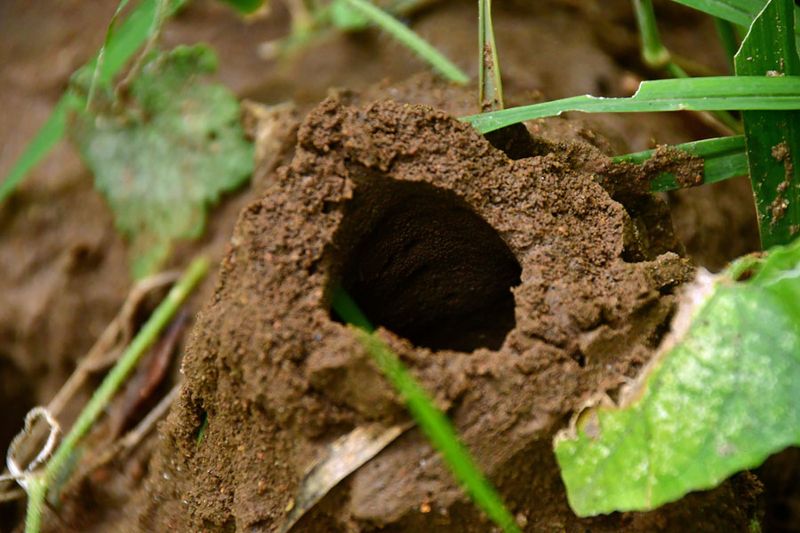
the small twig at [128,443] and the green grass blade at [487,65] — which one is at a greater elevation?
the green grass blade at [487,65]

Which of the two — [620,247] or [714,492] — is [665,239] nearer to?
[620,247]

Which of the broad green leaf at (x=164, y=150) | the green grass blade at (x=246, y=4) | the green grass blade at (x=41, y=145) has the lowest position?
the broad green leaf at (x=164, y=150)

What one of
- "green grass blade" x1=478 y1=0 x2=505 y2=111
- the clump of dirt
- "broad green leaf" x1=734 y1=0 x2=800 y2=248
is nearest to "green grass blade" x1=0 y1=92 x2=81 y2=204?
the clump of dirt

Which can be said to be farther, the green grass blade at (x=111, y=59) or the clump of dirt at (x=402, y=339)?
the green grass blade at (x=111, y=59)

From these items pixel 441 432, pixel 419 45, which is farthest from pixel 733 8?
pixel 441 432

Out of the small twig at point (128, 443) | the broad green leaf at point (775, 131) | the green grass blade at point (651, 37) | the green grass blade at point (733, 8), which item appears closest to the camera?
the broad green leaf at point (775, 131)

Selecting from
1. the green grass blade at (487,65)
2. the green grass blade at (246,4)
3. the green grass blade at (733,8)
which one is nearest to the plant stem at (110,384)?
the green grass blade at (246,4)

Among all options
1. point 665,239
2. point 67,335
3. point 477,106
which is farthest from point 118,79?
point 665,239

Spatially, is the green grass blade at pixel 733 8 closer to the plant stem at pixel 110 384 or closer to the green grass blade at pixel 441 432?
the green grass blade at pixel 441 432
